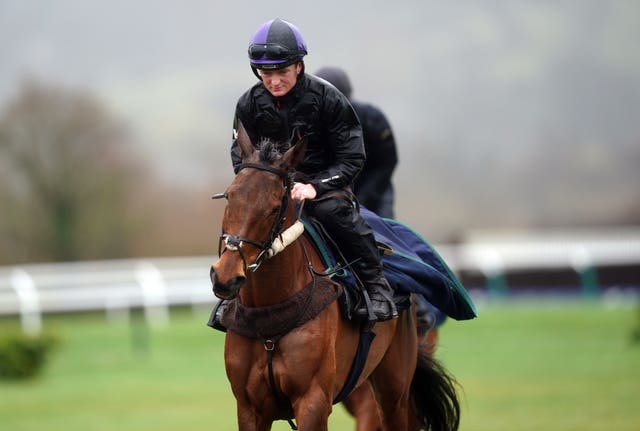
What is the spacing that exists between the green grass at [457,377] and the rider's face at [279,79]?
12.2 ft

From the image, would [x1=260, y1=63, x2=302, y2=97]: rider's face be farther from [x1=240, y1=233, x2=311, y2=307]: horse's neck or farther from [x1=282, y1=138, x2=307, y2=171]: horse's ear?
[x1=240, y1=233, x2=311, y2=307]: horse's neck

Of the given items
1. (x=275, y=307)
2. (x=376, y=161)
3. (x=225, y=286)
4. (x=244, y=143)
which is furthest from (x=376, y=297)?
(x=376, y=161)

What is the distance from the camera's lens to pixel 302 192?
5.68 metres

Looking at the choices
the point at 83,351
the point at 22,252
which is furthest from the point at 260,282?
the point at 22,252

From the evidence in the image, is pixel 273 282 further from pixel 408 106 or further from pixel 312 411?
pixel 408 106

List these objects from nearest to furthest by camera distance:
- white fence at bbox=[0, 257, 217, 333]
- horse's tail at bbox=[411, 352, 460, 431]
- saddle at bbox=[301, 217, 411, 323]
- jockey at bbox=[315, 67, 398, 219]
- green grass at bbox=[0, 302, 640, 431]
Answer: saddle at bbox=[301, 217, 411, 323]
horse's tail at bbox=[411, 352, 460, 431]
jockey at bbox=[315, 67, 398, 219]
green grass at bbox=[0, 302, 640, 431]
white fence at bbox=[0, 257, 217, 333]

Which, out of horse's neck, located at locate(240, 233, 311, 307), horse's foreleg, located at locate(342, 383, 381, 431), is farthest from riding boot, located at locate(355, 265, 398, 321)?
horse's foreleg, located at locate(342, 383, 381, 431)

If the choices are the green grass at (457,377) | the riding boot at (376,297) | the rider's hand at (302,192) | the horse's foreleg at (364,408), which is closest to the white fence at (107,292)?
the green grass at (457,377)

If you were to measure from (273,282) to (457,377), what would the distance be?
420 inches

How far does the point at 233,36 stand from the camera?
4144 centimetres

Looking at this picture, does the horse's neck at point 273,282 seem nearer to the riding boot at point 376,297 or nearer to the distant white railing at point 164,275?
the riding boot at point 376,297

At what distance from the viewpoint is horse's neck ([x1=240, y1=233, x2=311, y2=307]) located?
5.51 meters

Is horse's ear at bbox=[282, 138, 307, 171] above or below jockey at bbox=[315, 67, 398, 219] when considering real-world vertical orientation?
above

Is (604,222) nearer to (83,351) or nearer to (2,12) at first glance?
(83,351)
